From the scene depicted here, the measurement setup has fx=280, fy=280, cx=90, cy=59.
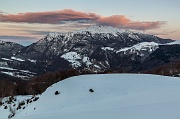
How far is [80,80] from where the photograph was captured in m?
32.7

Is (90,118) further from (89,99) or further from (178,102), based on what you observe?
(89,99)

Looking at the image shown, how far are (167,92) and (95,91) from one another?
7475 millimetres

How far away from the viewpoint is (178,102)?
18.4 meters

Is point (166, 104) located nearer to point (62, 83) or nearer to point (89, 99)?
point (89, 99)

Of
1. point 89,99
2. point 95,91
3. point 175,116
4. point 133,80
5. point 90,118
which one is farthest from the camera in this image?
point 133,80

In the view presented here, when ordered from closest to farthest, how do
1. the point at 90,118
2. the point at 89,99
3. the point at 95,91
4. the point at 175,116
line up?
the point at 175,116
the point at 90,118
the point at 89,99
the point at 95,91

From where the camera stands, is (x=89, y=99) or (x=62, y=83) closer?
(x=89, y=99)

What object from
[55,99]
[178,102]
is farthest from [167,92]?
[55,99]

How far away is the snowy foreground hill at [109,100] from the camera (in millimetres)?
17359

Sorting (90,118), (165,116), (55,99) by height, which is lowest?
(55,99)

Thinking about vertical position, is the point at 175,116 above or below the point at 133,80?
above

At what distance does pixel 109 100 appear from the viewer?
23.4 metres

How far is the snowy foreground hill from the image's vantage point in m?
17.4

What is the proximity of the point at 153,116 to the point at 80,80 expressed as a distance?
58.5 ft
